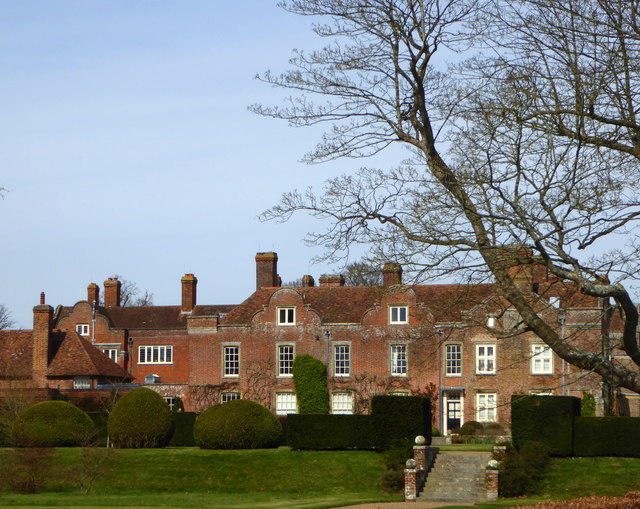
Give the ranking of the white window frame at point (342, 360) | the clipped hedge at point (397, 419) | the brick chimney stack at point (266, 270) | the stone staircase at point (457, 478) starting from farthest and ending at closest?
the brick chimney stack at point (266, 270) → the white window frame at point (342, 360) → the clipped hedge at point (397, 419) → the stone staircase at point (457, 478)

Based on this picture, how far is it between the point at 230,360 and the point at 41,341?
9759mm

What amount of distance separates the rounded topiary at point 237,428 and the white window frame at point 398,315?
42.3ft

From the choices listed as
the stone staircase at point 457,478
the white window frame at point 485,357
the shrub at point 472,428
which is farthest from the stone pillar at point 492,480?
the white window frame at point 485,357

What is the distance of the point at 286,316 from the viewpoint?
50.5 meters

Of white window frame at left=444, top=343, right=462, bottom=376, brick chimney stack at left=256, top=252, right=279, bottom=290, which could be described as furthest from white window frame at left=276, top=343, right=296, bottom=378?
white window frame at left=444, top=343, right=462, bottom=376

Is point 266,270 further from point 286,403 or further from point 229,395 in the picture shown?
point 286,403

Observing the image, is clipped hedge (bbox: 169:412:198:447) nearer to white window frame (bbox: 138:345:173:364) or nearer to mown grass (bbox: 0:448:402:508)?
mown grass (bbox: 0:448:402:508)

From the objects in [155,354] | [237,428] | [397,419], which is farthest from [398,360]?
[155,354]

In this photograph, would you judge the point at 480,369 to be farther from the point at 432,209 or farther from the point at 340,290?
the point at 432,209

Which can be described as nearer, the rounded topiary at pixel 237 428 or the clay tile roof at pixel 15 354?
the rounded topiary at pixel 237 428

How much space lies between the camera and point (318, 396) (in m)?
48.5

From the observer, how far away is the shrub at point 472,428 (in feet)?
145

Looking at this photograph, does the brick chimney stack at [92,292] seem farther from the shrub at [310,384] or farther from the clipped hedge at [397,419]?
the clipped hedge at [397,419]

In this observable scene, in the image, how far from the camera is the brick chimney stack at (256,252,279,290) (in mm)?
55531
